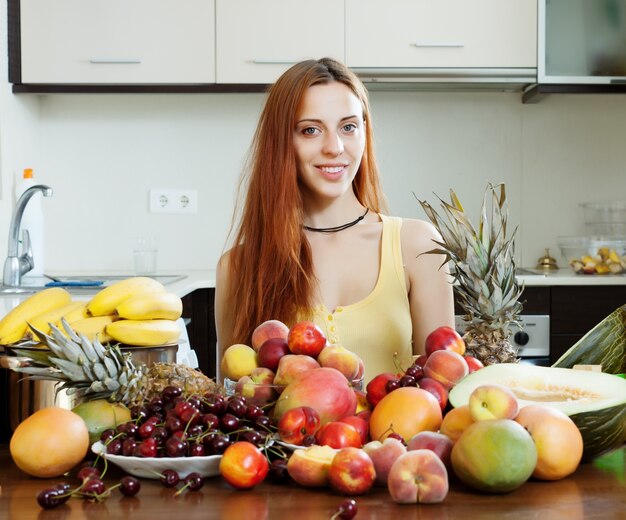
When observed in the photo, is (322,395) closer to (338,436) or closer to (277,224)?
(338,436)

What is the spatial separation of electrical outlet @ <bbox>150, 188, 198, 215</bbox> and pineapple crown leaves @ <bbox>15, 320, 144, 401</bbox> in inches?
104

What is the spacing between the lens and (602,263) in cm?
333

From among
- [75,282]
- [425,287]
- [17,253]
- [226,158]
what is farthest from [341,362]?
[226,158]

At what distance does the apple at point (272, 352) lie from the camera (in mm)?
1106

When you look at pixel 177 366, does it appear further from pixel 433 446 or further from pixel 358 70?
pixel 358 70

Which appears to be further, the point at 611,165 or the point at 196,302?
the point at 611,165

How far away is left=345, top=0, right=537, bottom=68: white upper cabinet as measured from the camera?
333 centimetres

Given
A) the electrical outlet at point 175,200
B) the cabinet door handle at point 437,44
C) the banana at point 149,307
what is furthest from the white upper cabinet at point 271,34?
the banana at point 149,307

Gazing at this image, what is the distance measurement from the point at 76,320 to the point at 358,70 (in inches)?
87.2

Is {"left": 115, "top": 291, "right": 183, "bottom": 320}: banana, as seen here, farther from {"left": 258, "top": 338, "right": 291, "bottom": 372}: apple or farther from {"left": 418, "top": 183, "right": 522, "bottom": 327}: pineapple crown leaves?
{"left": 418, "top": 183, "right": 522, "bottom": 327}: pineapple crown leaves

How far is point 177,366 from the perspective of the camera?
1.14 meters

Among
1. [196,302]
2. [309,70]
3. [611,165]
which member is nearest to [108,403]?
[309,70]

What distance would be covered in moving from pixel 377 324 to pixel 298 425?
978 mm

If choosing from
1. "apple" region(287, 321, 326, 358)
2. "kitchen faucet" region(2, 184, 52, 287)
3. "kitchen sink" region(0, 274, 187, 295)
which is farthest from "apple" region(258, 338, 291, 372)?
"kitchen faucet" region(2, 184, 52, 287)
